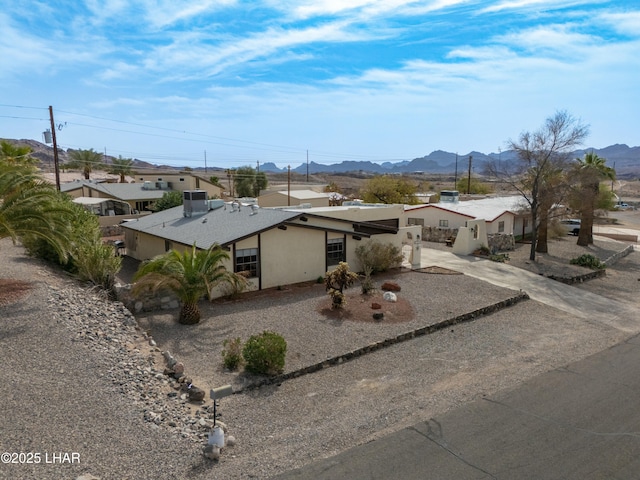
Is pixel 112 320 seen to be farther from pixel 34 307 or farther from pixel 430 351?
pixel 430 351

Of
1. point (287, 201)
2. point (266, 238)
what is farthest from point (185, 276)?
point (287, 201)

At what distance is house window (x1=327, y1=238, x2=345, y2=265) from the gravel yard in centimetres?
322

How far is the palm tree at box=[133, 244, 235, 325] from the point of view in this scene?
15.7 metres

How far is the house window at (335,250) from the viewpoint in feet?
77.3

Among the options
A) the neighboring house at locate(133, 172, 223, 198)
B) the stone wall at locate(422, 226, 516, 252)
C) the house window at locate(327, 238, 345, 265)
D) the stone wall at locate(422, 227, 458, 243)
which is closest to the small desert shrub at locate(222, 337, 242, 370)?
the house window at locate(327, 238, 345, 265)

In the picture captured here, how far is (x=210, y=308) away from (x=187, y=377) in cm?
620

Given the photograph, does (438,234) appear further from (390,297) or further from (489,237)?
(390,297)

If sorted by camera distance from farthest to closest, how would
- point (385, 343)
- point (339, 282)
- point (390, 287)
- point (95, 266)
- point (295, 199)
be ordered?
1. point (295, 199)
2. point (390, 287)
3. point (339, 282)
4. point (95, 266)
5. point (385, 343)

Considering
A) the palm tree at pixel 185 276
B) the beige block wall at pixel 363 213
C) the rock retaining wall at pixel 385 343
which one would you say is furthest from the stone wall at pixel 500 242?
the palm tree at pixel 185 276

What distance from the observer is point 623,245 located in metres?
40.8

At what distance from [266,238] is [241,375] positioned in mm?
9204

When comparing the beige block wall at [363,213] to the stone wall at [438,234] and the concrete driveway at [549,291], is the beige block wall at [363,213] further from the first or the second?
the stone wall at [438,234]

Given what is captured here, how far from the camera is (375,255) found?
959 inches

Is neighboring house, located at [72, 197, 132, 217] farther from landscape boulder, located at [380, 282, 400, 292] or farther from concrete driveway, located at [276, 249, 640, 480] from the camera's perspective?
concrete driveway, located at [276, 249, 640, 480]
